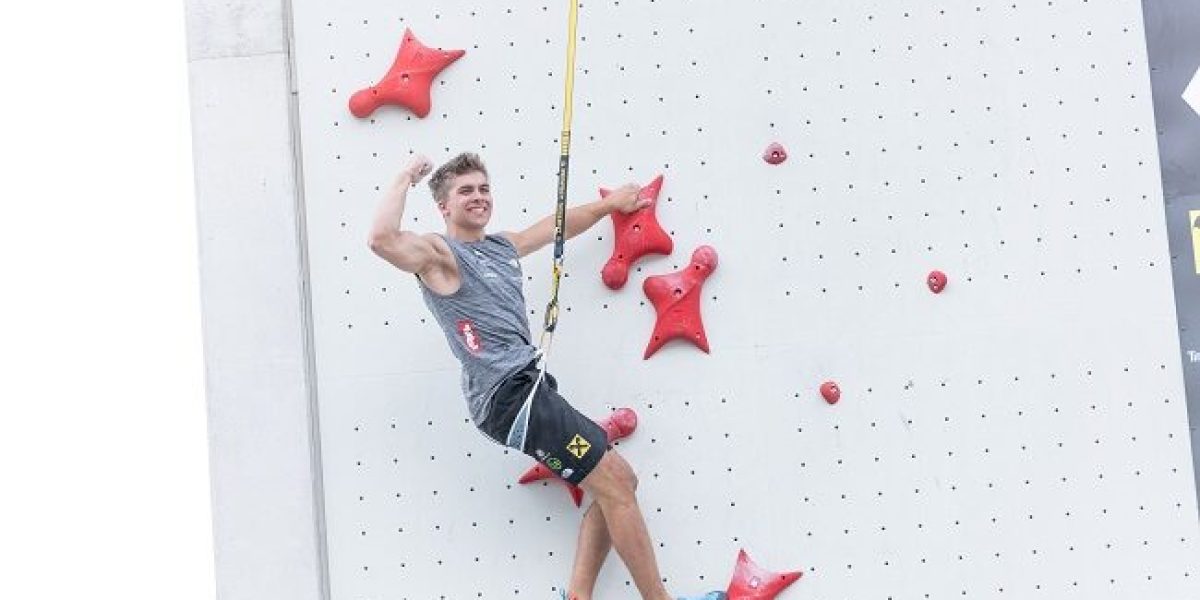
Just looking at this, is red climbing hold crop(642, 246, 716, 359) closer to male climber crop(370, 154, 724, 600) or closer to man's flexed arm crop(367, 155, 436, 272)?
male climber crop(370, 154, 724, 600)

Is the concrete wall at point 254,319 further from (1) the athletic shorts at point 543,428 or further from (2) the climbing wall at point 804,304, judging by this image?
(1) the athletic shorts at point 543,428

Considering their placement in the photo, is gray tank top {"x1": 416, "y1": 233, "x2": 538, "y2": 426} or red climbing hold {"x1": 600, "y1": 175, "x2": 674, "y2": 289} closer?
gray tank top {"x1": 416, "y1": 233, "x2": 538, "y2": 426}

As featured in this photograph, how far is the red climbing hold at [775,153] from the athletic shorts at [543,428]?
0.69m

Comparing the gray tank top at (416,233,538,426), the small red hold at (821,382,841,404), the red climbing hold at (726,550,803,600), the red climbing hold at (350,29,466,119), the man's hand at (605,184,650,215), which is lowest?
the red climbing hold at (726,550,803,600)

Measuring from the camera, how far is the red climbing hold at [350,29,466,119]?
320 cm

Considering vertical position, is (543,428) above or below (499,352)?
below

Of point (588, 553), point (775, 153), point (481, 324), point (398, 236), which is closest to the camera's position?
point (398, 236)

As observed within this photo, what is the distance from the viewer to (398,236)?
2.83m

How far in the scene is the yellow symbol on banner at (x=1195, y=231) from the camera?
10.6ft

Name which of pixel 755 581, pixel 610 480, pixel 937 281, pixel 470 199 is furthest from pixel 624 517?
pixel 937 281

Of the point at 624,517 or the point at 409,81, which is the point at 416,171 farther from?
the point at 624,517

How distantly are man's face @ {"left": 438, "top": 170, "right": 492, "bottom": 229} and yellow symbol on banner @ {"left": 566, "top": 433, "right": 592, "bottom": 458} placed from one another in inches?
18.2

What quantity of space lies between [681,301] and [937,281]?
544 mm

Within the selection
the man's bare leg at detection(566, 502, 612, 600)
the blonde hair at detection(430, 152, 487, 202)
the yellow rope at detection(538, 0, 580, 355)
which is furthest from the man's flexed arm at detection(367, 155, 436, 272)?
the man's bare leg at detection(566, 502, 612, 600)
